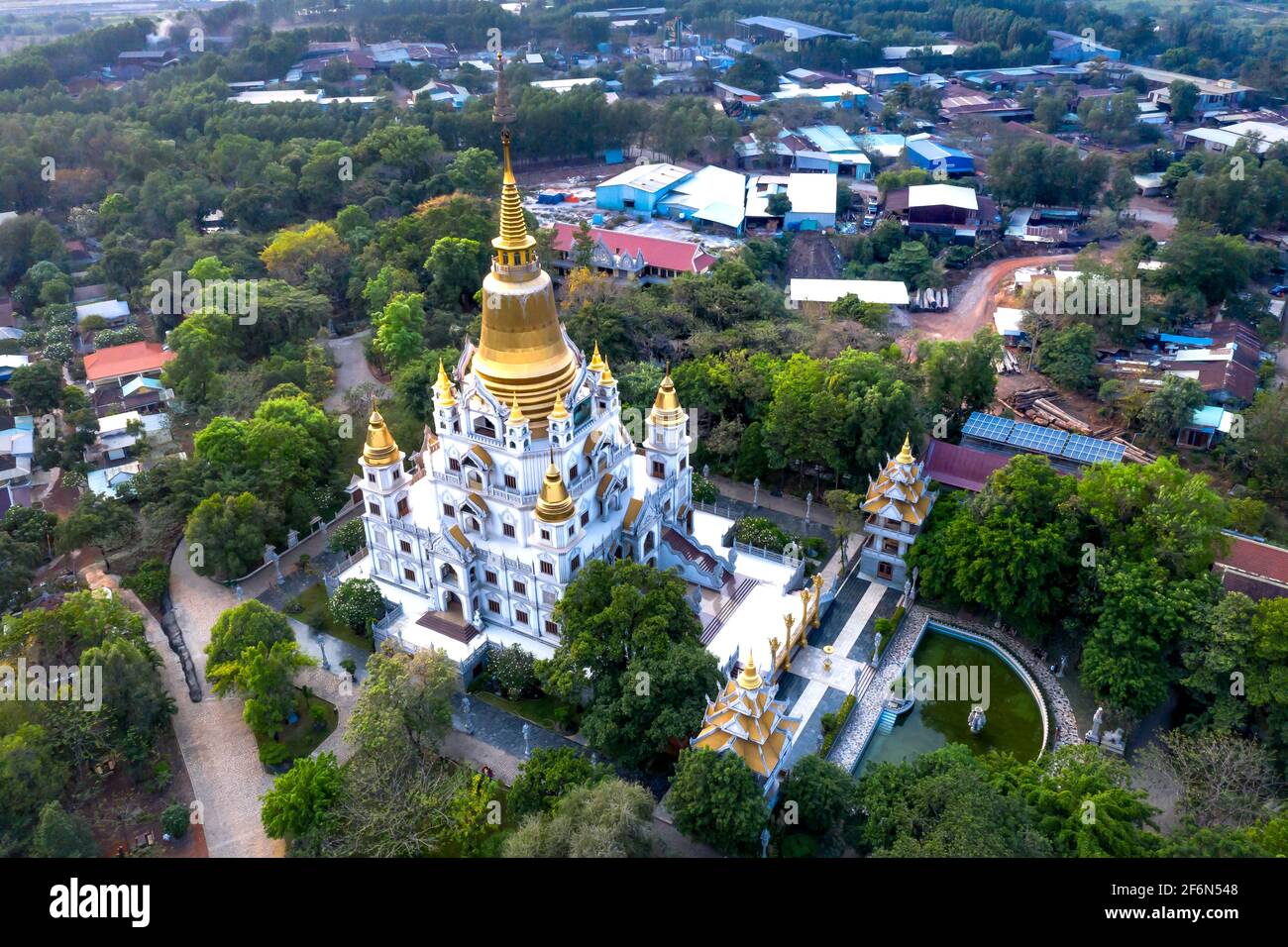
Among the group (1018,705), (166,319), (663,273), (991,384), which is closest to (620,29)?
(663,273)

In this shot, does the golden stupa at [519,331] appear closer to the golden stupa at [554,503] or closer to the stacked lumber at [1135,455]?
the golden stupa at [554,503]

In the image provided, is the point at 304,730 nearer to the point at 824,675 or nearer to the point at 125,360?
the point at 824,675

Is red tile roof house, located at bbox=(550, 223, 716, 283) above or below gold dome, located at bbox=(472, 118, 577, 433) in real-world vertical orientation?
below

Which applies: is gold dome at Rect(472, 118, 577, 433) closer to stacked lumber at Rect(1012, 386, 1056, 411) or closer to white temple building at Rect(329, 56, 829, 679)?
white temple building at Rect(329, 56, 829, 679)

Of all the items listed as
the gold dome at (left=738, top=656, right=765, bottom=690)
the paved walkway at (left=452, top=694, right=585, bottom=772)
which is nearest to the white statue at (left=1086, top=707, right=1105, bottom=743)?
the gold dome at (left=738, top=656, right=765, bottom=690)

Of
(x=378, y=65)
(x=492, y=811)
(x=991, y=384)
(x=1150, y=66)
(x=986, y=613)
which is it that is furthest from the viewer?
(x=1150, y=66)

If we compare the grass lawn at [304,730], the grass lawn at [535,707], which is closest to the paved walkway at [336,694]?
the grass lawn at [304,730]

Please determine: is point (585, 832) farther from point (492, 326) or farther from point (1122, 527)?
point (1122, 527)
